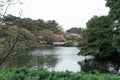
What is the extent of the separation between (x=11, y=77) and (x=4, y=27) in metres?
4.98

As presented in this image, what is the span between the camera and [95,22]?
2983 centimetres

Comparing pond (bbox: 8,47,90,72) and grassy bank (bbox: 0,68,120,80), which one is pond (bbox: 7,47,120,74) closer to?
pond (bbox: 8,47,90,72)

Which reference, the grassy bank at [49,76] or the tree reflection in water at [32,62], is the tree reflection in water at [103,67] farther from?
the grassy bank at [49,76]

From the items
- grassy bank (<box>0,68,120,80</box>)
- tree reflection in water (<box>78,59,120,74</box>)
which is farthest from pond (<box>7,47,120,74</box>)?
grassy bank (<box>0,68,120,80</box>)

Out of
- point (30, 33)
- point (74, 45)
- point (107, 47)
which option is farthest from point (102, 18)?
point (74, 45)

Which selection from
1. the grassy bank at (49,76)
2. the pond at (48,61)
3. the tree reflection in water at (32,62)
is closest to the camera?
the grassy bank at (49,76)

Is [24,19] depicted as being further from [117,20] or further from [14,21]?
[117,20]

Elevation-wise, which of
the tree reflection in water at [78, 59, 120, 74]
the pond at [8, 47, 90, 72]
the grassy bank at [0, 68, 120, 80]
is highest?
the grassy bank at [0, 68, 120, 80]

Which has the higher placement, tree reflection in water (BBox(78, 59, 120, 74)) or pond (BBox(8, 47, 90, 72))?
pond (BBox(8, 47, 90, 72))

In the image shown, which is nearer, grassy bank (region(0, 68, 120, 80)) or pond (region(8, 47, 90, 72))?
grassy bank (region(0, 68, 120, 80))

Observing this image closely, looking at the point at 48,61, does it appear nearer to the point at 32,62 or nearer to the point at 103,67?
the point at 103,67

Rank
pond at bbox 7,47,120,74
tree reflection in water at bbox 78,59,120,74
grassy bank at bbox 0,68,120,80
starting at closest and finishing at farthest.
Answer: grassy bank at bbox 0,68,120,80
pond at bbox 7,47,120,74
tree reflection in water at bbox 78,59,120,74

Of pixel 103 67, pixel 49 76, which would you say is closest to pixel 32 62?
pixel 49 76

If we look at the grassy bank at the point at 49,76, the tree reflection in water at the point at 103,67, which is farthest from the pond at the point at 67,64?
the grassy bank at the point at 49,76
